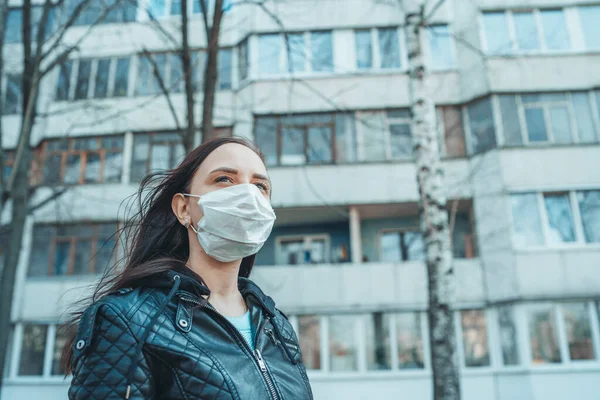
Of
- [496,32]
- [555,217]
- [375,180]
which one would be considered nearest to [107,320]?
[375,180]

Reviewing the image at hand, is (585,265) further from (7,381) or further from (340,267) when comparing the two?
(7,381)

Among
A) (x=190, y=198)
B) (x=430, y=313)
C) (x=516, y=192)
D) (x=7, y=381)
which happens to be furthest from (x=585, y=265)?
(x=7, y=381)

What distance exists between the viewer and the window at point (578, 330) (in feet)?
36.7

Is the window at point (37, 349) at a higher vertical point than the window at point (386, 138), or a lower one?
lower

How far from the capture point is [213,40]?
712 centimetres

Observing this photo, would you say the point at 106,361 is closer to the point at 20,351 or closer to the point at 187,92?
the point at 187,92

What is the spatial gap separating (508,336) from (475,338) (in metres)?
0.82

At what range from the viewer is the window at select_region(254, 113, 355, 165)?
13.4 meters

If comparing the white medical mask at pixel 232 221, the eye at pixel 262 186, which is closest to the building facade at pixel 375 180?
the eye at pixel 262 186

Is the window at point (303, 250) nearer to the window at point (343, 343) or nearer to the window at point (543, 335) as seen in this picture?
the window at point (343, 343)

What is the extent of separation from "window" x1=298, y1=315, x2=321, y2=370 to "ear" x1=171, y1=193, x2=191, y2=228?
1087 cm

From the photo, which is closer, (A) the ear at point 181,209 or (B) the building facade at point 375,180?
(A) the ear at point 181,209

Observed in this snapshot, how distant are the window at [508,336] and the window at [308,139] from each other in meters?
5.84

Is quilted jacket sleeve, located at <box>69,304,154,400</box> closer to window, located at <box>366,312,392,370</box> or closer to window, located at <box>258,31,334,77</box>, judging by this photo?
window, located at <box>366,312,392,370</box>
